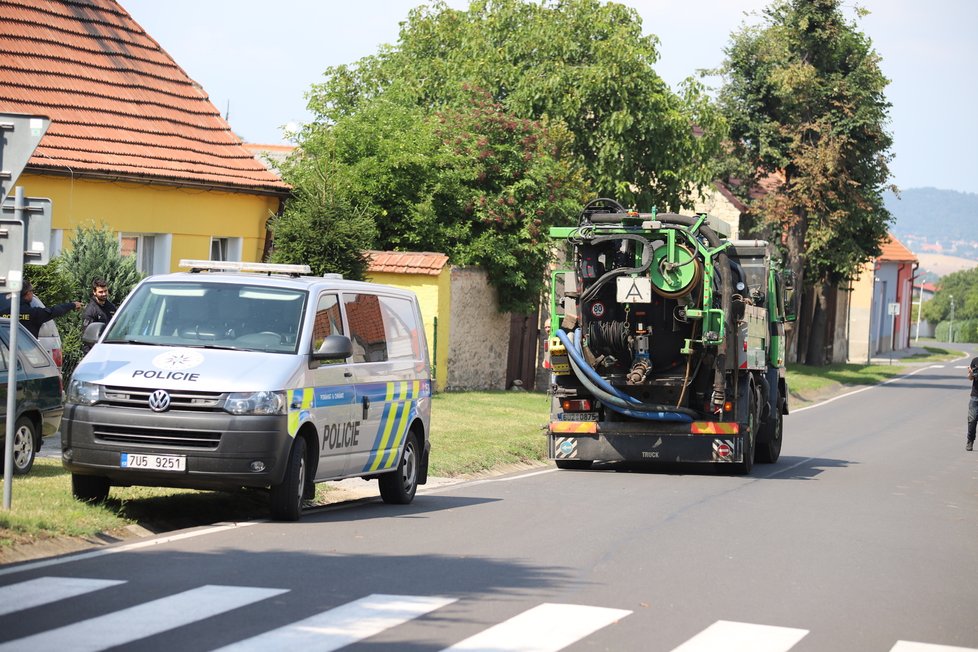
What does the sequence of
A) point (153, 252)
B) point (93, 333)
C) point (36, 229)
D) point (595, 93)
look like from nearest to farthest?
1. point (36, 229)
2. point (93, 333)
3. point (153, 252)
4. point (595, 93)

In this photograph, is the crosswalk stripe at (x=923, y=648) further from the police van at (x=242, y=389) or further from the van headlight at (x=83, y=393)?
the van headlight at (x=83, y=393)

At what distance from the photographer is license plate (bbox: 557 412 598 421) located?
1875 cm

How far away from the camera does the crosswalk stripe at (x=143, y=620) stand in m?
6.89

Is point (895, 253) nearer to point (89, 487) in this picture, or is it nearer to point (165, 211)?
point (165, 211)

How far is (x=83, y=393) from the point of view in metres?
11.2

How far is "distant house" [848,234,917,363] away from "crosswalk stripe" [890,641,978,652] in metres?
54.0

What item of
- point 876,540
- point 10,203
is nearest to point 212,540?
point 10,203

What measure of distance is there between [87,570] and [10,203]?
3099 mm

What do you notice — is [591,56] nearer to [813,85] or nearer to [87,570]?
[813,85]

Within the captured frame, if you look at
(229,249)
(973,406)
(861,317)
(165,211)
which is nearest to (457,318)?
(229,249)

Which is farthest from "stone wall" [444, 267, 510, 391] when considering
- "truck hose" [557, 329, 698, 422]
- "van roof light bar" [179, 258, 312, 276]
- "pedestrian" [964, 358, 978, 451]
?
"van roof light bar" [179, 258, 312, 276]

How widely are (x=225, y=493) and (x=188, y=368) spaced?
2602 mm

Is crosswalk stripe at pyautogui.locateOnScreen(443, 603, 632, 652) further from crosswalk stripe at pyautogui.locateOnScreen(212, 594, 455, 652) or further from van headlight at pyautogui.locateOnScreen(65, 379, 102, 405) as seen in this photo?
van headlight at pyautogui.locateOnScreen(65, 379, 102, 405)

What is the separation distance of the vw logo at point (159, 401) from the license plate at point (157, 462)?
14.1 inches
